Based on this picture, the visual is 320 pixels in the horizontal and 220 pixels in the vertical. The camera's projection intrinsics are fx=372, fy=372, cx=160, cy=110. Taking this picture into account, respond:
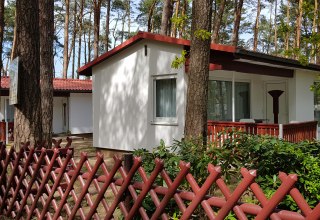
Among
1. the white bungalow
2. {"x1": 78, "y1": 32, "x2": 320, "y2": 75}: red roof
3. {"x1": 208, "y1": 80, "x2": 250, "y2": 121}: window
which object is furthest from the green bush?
{"x1": 208, "y1": 80, "x2": 250, "y2": 121}: window

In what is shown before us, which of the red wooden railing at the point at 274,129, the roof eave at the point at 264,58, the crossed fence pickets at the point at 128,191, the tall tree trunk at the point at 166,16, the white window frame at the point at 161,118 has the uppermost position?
the tall tree trunk at the point at 166,16

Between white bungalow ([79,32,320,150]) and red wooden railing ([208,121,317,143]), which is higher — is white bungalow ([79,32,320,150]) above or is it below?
above

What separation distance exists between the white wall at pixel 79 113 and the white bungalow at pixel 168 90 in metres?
8.33

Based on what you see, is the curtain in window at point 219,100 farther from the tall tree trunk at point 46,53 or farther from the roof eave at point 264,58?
the tall tree trunk at point 46,53

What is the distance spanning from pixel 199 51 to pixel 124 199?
3841 mm

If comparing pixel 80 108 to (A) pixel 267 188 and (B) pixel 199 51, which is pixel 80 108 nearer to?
(B) pixel 199 51

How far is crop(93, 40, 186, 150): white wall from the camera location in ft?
37.7

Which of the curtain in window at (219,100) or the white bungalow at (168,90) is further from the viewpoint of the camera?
the curtain in window at (219,100)

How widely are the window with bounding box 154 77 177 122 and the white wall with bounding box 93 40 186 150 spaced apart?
20cm

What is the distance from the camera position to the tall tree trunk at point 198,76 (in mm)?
6035

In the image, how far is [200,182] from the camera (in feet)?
12.0

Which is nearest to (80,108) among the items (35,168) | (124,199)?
(35,168)

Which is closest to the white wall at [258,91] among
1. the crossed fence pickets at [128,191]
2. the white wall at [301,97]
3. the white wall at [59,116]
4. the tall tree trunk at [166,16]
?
the white wall at [301,97]

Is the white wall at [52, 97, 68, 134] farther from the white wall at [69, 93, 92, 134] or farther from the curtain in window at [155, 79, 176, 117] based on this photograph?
the curtain in window at [155, 79, 176, 117]
